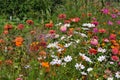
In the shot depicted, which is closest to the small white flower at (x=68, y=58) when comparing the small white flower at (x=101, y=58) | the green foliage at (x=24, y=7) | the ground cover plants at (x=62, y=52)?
the ground cover plants at (x=62, y=52)

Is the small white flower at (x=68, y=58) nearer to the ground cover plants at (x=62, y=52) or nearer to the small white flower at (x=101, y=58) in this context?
the ground cover plants at (x=62, y=52)

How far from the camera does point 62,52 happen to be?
479 centimetres

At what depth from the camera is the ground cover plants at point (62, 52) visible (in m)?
4.44

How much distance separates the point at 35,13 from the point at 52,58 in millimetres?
2067

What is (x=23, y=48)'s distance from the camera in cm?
508

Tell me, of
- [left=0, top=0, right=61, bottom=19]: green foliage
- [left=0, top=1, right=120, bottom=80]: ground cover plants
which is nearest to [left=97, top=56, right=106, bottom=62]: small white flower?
[left=0, top=1, right=120, bottom=80]: ground cover plants

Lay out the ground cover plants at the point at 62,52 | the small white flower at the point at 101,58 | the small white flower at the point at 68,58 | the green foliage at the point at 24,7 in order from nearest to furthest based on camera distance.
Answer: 1. the ground cover plants at the point at 62,52
2. the small white flower at the point at 68,58
3. the small white flower at the point at 101,58
4. the green foliage at the point at 24,7

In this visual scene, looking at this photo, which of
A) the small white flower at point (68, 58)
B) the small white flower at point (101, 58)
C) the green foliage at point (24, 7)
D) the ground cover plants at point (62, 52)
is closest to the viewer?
the ground cover plants at point (62, 52)

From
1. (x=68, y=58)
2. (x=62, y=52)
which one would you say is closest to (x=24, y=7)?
(x=62, y=52)

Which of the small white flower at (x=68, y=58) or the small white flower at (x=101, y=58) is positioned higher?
the small white flower at (x=68, y=58)

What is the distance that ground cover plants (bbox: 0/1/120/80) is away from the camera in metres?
4.44

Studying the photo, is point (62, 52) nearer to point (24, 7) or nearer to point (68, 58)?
point (68, 58)

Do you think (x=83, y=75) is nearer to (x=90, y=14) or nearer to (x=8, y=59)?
(x=8, y=59)

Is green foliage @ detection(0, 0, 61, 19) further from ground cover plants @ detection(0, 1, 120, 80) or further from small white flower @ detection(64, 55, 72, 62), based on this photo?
small white flower @ detection(64, 55, 72, 62)
